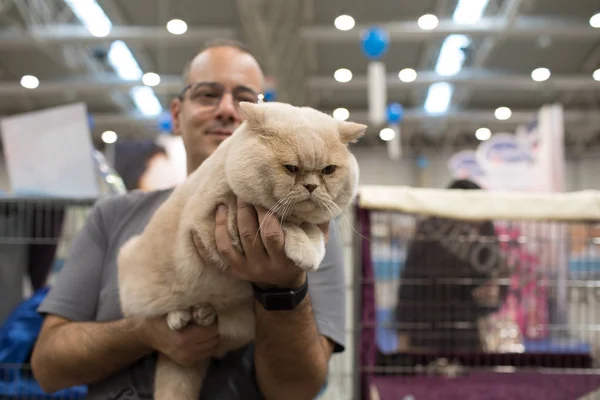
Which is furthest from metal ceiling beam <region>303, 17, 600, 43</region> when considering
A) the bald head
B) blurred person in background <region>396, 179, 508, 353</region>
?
the bald head

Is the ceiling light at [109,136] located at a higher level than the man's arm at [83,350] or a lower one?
higher

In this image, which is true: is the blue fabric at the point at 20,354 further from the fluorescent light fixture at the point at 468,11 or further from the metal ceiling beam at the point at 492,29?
the fluorescent light fixture at the point at 468,11

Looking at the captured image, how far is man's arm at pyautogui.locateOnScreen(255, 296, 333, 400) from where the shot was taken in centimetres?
107

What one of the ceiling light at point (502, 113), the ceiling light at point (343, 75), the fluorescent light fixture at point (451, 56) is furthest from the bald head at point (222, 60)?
the ceiling light at point (502, 113)

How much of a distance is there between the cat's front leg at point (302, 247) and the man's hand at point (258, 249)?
0.06 feet

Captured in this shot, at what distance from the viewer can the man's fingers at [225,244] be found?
94 centimetres

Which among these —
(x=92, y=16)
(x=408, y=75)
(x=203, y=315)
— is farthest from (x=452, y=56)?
(x=203, y=315)

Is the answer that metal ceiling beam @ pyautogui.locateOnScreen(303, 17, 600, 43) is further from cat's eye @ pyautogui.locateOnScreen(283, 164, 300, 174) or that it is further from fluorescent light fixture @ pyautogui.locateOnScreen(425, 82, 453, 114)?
cat's eye @ pyautogui.locateOnScreen(283, 164, 300, 174)

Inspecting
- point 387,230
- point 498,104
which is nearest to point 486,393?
point 387,230

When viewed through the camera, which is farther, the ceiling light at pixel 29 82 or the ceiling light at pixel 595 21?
the ceiling light at pixel 29 82

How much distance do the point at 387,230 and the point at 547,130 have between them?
2826 mm

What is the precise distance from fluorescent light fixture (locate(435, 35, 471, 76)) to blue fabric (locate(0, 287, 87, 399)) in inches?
205

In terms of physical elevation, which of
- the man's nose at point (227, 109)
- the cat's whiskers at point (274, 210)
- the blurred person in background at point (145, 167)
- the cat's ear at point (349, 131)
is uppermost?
the blurred person in background at point (145, 167)

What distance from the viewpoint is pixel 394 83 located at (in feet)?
24.2
